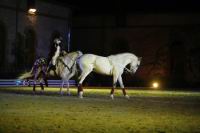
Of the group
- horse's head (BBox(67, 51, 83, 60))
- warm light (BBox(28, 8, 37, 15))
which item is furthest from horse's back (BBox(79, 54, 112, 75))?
warm light (BBox(28, 8, 37, 15))

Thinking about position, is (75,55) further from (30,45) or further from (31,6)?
(30,45)

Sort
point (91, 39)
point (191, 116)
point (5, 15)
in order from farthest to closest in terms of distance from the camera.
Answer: point (91, 39), point (5, 15), point (191, 116)

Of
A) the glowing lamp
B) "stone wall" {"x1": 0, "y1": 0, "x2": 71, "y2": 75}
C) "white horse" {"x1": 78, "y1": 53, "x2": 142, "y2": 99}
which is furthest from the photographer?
the glowing lamp

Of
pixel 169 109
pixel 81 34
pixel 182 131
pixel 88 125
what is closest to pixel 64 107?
pixel 169 109

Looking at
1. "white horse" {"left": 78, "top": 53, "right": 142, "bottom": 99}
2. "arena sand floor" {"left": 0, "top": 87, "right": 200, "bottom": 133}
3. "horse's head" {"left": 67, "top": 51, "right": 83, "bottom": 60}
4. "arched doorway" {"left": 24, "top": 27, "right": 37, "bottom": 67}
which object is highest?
"arched doorway" {"left": 24, "top": 27, "right": 37, "bottom": 67}

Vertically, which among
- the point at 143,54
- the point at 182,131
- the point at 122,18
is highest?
the point at 122,18

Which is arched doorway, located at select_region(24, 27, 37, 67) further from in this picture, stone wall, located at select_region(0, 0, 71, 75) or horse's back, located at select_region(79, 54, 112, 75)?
horse's back, located at select_region(79, 54, 112, 75)

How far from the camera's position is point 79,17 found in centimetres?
5228

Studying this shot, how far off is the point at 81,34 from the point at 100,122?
37303 millimetres

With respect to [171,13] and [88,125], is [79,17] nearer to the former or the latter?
[171,13]

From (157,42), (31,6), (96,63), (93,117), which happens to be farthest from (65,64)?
(157,42)

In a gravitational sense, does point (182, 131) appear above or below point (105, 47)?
below

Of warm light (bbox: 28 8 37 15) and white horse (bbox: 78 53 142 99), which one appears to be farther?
warm light (bbox: 28 8 37 15)

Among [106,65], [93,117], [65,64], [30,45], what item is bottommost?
[93,117]
